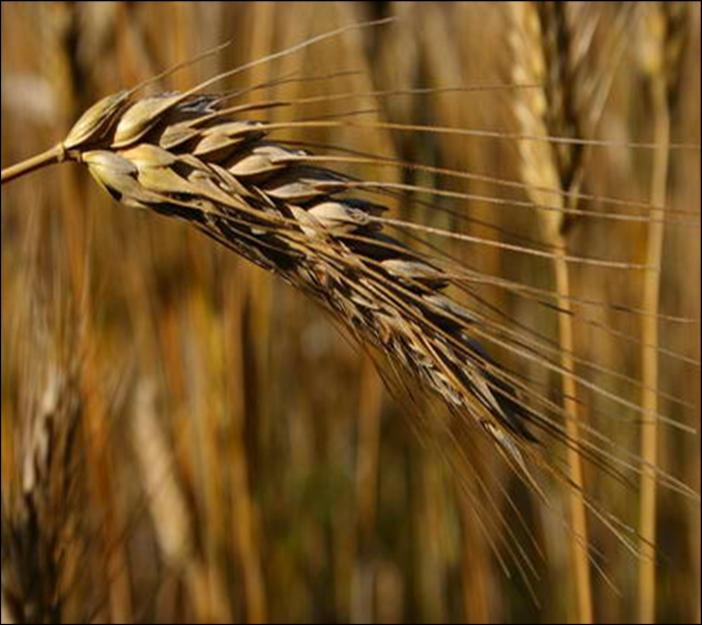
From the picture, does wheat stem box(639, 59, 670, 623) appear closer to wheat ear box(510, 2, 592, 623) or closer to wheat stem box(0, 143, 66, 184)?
wheat ear box(510, 2, 592, 623)

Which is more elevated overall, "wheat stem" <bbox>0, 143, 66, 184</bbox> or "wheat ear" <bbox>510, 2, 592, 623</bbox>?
"wheat ear" <bbox>510, 2, 592, 623</bbox>

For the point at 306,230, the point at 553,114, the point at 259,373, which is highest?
the point at 553,114

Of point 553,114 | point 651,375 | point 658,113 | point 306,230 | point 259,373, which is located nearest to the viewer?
point 306,230

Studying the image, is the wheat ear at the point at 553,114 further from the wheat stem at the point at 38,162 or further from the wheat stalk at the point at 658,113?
the wheat stem at the point at 38,162

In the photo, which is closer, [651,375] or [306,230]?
[306,230]

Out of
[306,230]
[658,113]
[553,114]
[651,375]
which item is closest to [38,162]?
[306,230]

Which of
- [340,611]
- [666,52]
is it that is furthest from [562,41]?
[340,611]

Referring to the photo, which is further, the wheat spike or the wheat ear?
the wheat ear

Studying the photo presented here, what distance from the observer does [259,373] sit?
165 centimetres

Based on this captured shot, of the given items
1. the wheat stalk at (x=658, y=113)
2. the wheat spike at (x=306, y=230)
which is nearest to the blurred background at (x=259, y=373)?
the wheat stalk at (x=658, y=113)

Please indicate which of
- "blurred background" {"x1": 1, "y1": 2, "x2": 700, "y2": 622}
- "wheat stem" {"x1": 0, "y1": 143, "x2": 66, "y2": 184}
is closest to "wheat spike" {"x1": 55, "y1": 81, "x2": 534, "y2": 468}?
"wheat stem" {"x1": 0, "y1": 143, "x2": 66, "y2": 184}

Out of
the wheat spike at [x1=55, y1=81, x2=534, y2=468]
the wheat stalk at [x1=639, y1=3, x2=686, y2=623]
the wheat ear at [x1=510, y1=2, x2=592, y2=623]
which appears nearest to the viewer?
the wheat spike at [x1=55, y1=81, x2=534, y2=468]

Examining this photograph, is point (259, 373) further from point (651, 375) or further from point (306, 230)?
point (306, 230)

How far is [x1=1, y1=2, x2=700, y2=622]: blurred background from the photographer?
142 cm
